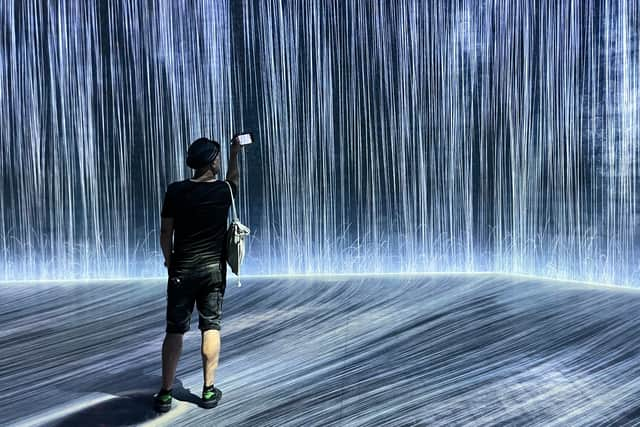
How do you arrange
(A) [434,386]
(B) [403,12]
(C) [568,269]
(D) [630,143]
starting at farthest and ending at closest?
(B) [403,12] < (C) [568,269] < (D) [630,143] < (A) [434,386]

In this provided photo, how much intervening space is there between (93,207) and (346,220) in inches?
103

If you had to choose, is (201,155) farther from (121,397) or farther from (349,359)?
(349,359)

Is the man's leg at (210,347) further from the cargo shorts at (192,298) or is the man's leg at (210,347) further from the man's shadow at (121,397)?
the man's shadow at (121,397)

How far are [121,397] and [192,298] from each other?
2.22 ft

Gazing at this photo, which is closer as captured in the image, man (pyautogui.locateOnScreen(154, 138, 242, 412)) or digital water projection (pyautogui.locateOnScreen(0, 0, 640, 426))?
man (pyautogui.locateOnScreen(154, 138, 242, 412))

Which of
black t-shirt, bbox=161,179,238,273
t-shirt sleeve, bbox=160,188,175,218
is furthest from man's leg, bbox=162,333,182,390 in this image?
t-shirt sleeve, bbox=160,188,175,218

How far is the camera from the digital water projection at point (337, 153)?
173 inches

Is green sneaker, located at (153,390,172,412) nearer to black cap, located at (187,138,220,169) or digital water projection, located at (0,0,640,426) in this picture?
black cap, located at (187,138,220,169)

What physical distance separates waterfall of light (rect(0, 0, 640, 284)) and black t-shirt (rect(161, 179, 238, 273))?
347cm

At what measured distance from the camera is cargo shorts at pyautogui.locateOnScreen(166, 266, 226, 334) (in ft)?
6.74

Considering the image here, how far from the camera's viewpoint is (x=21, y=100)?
5.56 meters

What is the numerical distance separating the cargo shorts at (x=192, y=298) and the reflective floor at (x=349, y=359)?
1.24 feet

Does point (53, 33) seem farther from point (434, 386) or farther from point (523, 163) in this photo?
point (434, 386)

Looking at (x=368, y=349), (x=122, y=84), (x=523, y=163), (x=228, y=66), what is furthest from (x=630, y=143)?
(x=122, y=84)
